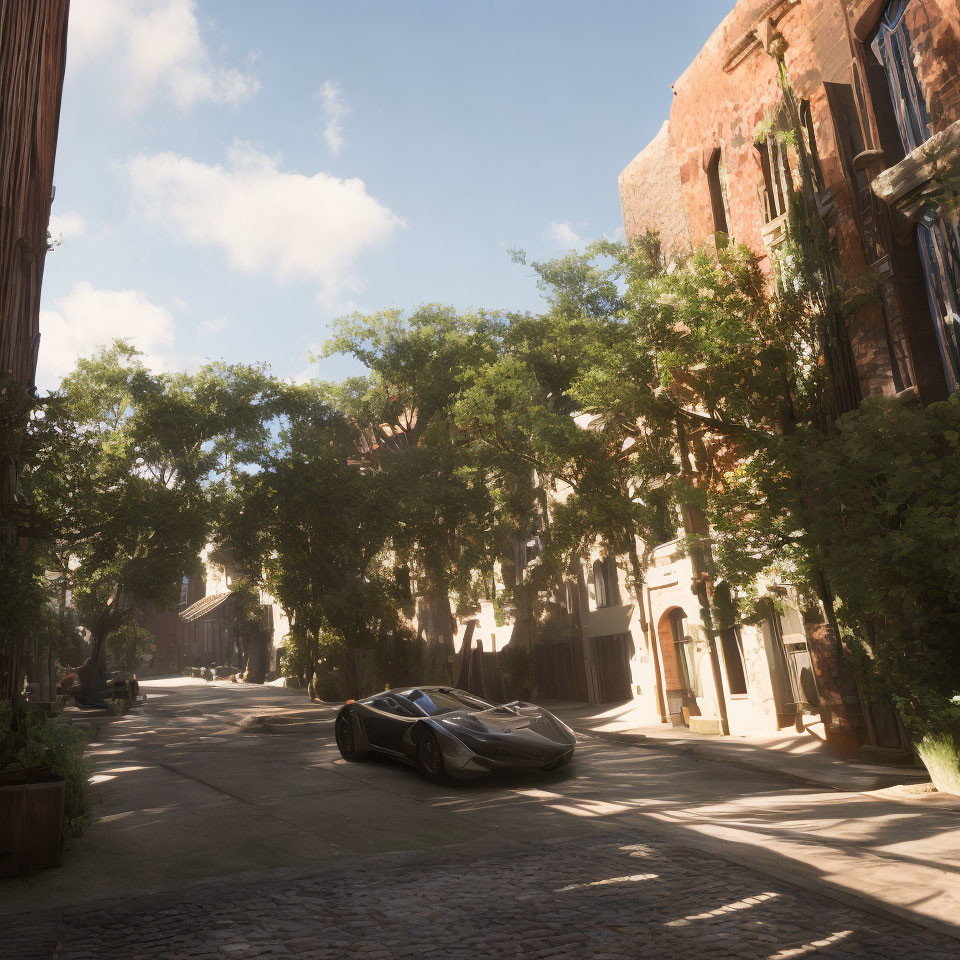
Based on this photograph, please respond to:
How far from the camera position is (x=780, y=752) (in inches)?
559

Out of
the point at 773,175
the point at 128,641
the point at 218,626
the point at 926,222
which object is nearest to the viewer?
the point at 926,222

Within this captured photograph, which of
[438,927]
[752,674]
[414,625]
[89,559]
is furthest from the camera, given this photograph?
[414,625]

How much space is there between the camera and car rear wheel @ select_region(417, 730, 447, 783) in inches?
443

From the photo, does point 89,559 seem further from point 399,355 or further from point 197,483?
point 399,355

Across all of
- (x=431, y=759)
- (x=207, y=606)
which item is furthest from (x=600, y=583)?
(x=207, y=606)

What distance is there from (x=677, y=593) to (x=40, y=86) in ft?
55.0

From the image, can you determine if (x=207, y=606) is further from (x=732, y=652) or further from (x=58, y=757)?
(x=58, y=757)

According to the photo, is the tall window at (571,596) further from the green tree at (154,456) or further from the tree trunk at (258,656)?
the tree trunk at (258,656)

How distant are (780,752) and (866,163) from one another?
9878 mm

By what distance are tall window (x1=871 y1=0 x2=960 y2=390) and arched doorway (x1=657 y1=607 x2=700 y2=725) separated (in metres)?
9.51

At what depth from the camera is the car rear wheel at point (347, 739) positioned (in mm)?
13359

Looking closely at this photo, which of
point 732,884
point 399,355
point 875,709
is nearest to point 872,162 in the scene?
point 875,709

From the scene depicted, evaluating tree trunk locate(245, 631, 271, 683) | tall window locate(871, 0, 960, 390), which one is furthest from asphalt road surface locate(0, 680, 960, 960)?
tree trunk locate(245, 631, 271, 683)

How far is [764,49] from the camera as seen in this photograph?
15891mm
